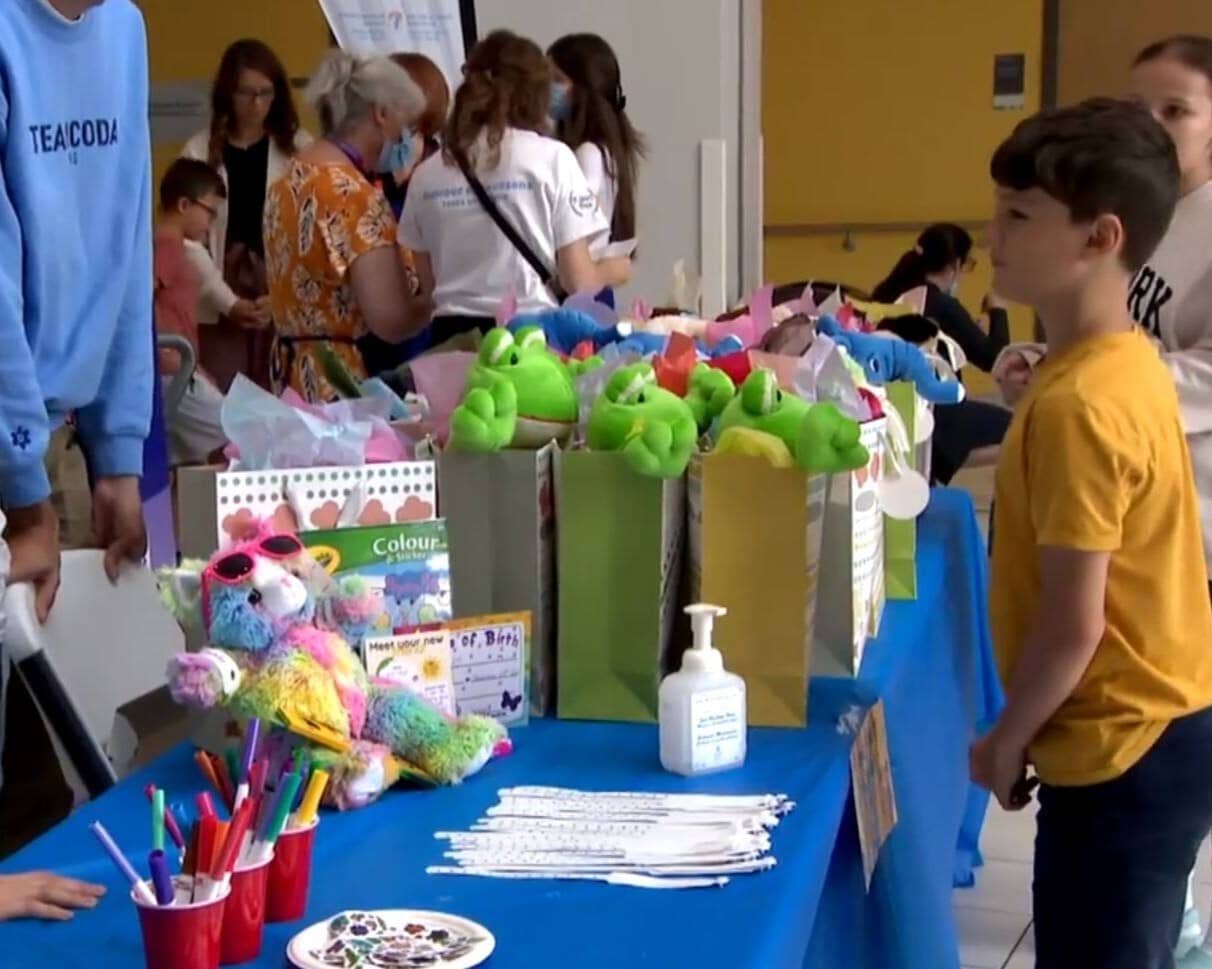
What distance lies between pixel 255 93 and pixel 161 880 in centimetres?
402

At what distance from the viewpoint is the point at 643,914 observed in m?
1.01

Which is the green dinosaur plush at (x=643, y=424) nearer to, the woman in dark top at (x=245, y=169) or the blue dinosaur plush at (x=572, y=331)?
the blue dinosaur plush at (x=572, y=331)

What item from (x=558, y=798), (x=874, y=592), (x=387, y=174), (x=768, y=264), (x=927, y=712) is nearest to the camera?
(x=558, y=798)

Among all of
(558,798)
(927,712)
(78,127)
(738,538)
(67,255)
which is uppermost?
(78,127)

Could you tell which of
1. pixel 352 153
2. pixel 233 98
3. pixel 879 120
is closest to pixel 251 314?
pixel 233 98

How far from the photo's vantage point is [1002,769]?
1.48 m

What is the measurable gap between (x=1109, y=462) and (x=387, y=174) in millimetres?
2415

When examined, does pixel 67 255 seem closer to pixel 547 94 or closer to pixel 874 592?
pixel 874 592

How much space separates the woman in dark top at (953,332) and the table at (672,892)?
0.55 meters

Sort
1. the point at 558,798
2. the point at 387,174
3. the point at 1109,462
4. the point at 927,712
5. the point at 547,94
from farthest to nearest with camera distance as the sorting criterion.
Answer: the point at 387,174 → the point at 547,94 → the point at 927,712 → the point at 1109,462 → the point at 558,798

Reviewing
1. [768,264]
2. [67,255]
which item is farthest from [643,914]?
[768,264]

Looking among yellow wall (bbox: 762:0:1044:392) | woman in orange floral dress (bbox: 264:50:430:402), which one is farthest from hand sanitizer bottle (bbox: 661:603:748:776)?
yellow wall (bbox: 762:0:1044:392)

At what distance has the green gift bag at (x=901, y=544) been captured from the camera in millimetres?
1895

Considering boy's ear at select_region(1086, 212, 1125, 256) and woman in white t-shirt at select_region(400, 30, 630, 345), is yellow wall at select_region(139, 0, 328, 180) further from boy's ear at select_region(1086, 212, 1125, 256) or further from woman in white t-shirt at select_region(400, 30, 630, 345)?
boy's ear at select_region(1086, 212, 1125, 256)
